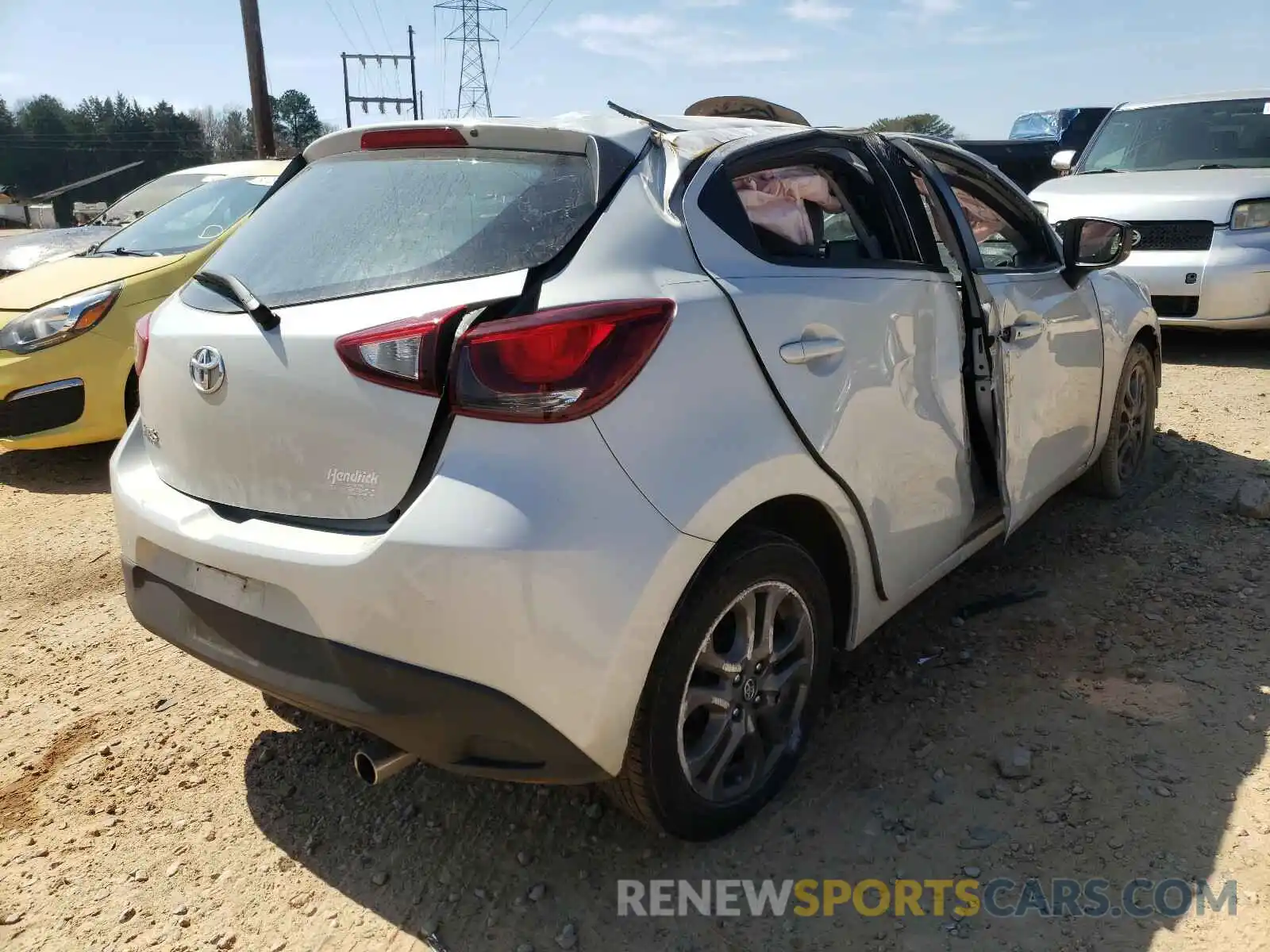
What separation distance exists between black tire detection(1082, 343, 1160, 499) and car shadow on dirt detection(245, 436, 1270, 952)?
43.3 inches

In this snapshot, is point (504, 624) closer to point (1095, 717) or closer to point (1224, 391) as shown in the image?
point (1095, 717)

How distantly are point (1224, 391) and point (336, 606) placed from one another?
20.8ft

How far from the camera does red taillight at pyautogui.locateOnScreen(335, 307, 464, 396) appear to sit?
1905 millimetres

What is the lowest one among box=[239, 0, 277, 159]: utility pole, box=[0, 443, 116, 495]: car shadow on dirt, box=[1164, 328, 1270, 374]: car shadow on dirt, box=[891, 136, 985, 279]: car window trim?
box=[0, 443, 116, 495]: car shadow on dirt

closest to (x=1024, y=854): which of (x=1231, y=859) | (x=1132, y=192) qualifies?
(x=1231, y=859)

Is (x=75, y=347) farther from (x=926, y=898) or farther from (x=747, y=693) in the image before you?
(x=926, y=898)

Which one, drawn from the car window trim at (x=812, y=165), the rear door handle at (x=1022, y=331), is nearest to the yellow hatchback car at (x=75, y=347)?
the car window trim at (x=812, y=165)

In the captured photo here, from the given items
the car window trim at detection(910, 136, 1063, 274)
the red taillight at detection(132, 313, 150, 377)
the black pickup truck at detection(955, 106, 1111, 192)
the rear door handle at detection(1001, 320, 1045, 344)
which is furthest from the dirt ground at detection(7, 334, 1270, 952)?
the black pickup truck at detection(955, 106, 1111, 192)

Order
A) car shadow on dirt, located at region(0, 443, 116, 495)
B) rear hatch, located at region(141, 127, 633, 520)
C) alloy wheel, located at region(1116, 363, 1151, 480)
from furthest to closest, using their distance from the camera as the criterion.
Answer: car shadow on dirt, located at region(0, 443, 116, 495) → alloy wheel, located at region(1116, 363, 1151, 480) → rear hatch, located at region(141, 127, 633, 520)

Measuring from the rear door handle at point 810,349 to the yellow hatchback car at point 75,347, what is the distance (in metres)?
4.39

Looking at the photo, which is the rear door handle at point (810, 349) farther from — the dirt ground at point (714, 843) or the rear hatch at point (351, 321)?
the dirt ground at point (714, 843)

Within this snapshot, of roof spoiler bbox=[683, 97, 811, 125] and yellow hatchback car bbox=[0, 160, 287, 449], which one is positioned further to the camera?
yellow hatchback car bbox=[0, 160, 287, 449]

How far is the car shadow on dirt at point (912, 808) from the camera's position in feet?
7.23

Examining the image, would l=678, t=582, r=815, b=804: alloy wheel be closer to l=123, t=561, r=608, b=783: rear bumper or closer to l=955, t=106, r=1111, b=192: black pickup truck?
l=123, t=561, r=608, b=783: rear bumper
